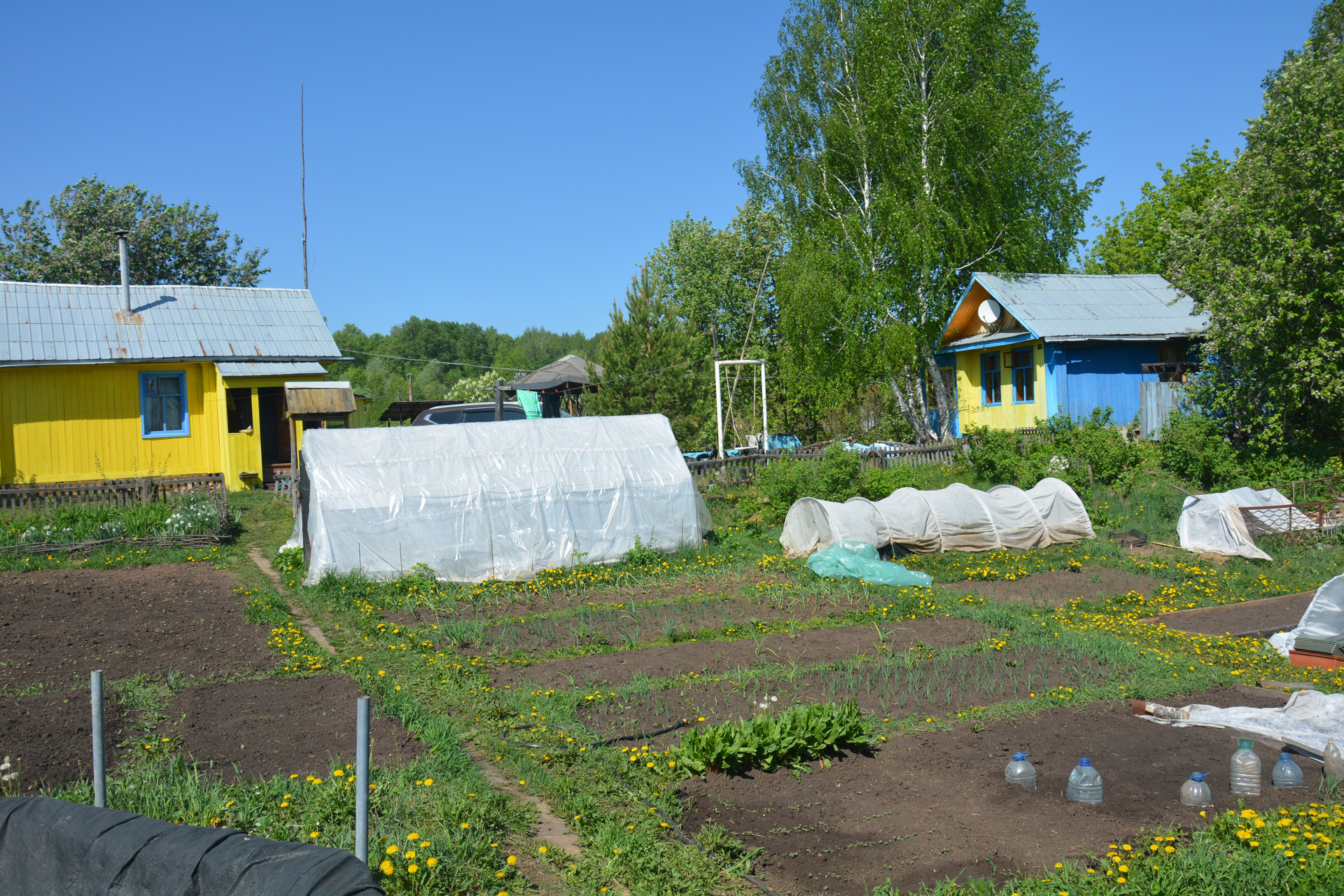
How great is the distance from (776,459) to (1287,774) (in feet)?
41.9

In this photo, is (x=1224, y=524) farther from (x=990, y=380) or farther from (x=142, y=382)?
(x=142, y=382)

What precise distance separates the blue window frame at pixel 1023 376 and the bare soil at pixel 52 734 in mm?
21682

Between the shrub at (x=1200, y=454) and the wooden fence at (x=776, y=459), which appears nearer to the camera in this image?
the shrub at (x=1200, y=454)

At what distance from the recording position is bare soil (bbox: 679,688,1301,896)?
15.2ft

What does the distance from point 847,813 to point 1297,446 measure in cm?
1652

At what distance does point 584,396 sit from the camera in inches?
1106

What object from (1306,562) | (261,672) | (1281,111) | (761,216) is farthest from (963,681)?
(761,216)

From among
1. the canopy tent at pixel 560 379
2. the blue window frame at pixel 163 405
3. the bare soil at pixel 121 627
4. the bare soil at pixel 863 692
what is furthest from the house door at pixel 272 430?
the bare soil at pixel 863 692

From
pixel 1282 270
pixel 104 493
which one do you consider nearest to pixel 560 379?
pixel 104 493

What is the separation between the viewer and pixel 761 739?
19.1ft

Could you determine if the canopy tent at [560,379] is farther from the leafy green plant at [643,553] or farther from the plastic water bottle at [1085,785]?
the plastic water bottle at [1085,785]

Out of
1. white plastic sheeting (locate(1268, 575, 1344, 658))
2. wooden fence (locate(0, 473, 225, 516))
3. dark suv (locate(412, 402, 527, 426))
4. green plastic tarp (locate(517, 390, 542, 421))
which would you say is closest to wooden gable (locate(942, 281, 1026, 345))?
green plastic tarp (locate(517, 390, 542, 421))

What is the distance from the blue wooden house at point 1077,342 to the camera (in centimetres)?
2219

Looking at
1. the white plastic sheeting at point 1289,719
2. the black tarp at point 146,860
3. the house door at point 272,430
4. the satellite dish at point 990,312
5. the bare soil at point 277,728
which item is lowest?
the white plastic sheeting at point 1289,719
